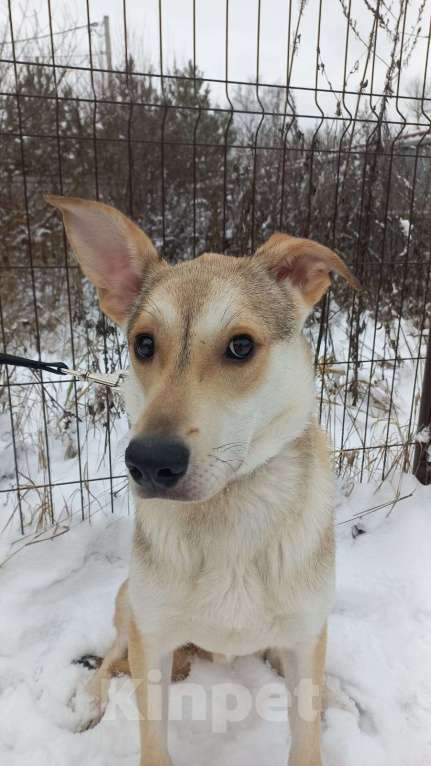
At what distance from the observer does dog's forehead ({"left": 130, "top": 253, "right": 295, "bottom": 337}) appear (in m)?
1.55

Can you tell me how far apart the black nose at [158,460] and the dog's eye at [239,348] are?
0.38 metres

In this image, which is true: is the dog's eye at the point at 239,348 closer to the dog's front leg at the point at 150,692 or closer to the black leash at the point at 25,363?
the dog's front leg at the point at 150,692

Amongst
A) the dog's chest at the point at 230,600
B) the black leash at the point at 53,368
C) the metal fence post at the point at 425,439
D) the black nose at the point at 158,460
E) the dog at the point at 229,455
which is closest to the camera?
the black nose at the point at 158,460

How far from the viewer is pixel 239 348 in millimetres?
1547

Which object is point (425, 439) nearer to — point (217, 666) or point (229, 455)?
point (217, 666)

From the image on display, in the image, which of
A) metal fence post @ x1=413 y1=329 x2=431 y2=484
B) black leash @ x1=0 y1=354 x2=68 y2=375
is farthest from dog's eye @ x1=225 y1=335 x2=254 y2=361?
metal fence post @ x1=413 y1=329 x2=431 y2=484

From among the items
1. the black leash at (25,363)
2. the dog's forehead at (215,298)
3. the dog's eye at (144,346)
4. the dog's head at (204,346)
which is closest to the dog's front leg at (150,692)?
the dog's head at (204,346)

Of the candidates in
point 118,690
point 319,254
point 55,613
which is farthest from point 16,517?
point 319,254

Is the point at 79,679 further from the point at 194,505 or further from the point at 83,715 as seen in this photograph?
the point at 194,505

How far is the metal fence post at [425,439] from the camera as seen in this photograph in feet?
12.1

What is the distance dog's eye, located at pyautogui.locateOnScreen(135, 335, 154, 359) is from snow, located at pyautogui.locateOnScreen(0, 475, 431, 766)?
1.57m

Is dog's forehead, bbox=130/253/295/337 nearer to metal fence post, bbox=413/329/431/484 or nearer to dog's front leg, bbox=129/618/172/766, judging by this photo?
dog's front leg, bbox=129/618/172/766

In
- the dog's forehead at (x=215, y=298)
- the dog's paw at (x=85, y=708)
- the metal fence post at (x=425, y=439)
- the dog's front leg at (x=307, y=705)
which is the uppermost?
the dog's forehead at (x=215, y=298)

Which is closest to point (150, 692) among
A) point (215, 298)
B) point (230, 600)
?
point (230, 600)
